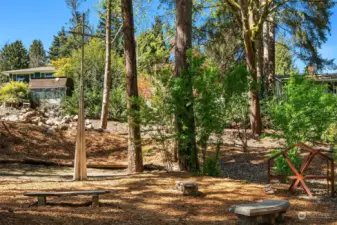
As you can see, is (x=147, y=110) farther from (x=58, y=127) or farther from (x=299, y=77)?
(x=58, y=127)

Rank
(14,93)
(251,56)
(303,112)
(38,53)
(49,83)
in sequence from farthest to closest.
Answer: (38,53) < (49,83) < (14,93) < (251,56) < (303,112)

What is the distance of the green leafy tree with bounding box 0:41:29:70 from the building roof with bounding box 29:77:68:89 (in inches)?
1185

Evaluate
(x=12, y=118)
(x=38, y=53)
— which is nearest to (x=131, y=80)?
(x=12, y=118)

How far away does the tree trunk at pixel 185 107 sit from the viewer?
7645mm

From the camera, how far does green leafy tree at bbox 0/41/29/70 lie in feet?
176

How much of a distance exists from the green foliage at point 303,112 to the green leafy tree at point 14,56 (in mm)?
51525

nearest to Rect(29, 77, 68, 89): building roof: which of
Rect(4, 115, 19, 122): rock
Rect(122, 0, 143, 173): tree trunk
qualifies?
Rect(4, 115, 19, 122): rock

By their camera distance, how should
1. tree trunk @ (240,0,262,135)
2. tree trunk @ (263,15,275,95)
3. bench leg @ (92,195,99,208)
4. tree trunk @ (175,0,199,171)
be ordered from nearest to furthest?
bench leg @ (92,195,99,208)
tree trunk @ (175,0,199,171)
tree trunk @ (240,0,262,135)
tree trunk @ (263,15,275,95)

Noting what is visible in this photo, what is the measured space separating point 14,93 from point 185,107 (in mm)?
16263

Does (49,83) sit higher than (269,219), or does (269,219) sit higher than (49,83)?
(49,83)

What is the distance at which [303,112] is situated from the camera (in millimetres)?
7117

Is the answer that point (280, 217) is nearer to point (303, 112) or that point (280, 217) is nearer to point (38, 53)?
point (303, 112)

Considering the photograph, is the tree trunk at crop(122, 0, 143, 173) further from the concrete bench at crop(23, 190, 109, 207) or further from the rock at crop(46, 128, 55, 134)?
the rock at crop(46, 128, 55, 134)

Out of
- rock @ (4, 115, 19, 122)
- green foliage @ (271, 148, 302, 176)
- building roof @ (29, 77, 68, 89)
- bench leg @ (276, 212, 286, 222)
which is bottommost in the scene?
bench leg @ (276, 212, 286, 222)
